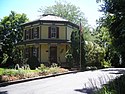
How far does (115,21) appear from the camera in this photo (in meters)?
13.0

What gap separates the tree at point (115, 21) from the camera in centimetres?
1230

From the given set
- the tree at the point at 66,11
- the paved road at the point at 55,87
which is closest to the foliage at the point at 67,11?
the tree at the point at 66,11

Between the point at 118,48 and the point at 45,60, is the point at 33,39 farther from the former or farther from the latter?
the point at 118,48

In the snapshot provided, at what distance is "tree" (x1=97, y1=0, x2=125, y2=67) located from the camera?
12.3 metres

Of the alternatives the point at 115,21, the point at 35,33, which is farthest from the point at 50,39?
the point at 115,21

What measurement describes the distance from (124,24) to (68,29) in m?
27.9

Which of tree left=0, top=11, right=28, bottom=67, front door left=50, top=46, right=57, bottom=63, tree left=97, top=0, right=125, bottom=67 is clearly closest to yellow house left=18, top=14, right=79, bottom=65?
front door left=50, top=46, right=57, bottom=63

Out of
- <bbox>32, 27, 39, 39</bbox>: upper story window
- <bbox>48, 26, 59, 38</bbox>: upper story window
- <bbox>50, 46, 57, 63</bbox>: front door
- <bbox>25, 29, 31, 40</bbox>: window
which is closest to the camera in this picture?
<bbox>48, 26, 59, 38</bbox>: upper story window

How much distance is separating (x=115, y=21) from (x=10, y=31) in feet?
146

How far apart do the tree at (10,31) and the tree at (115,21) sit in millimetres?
39736

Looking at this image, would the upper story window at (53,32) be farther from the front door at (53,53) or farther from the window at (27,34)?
the window at (27,34)

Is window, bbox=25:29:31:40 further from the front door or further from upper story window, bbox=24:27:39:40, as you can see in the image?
the front door

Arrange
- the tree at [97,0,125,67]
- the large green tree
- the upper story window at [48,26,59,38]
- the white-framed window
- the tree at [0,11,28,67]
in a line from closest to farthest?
the tree at [97,0,125,67], the large green tree, the upper story window at [48,26,59,38], the white-framed window, the tree at [0,11,28,67]

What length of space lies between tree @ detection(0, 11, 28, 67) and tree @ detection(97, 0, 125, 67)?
3974 cm
